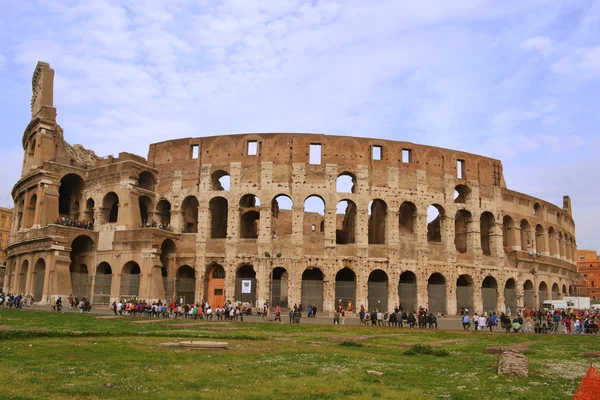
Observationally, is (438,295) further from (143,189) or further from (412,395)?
(412,395)

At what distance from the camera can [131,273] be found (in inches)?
1485

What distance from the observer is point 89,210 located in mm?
40781

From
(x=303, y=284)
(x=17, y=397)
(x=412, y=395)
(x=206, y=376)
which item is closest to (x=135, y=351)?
(x=206, y=376)

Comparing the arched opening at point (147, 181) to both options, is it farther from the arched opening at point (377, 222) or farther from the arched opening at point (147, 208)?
the arched opening at point (377, 222)

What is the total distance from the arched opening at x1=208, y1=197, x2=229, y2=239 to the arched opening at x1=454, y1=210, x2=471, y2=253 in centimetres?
1765

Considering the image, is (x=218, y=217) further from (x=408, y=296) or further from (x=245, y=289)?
(x=408, y=296)

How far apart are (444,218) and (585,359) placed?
23.9 m

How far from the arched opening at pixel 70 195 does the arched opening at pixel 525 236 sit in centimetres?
3665

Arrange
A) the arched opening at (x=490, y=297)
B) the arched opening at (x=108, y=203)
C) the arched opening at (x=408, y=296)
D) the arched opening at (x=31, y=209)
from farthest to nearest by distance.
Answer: the arched opening at (x=31, y=209)
the arched opening at (x=490, y=297)
the arched opening at (x=108, y=203)
the arched opening at (x=408, y=296)

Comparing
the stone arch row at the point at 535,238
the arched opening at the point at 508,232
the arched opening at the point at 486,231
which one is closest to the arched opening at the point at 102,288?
the arched opening at the point at 486,231

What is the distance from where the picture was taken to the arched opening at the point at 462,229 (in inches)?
1576

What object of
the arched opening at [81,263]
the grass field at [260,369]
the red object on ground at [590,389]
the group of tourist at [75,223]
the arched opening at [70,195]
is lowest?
the grass field at [260,369]

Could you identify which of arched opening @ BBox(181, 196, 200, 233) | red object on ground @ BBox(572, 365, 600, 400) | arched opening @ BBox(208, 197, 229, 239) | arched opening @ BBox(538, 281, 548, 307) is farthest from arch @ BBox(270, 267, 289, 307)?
red object on ground @ BBox(572, 365, 600, 400)

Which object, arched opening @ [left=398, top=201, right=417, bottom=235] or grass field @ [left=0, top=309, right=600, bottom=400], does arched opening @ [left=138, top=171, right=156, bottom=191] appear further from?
grass field @ [left=0, top=309, right=600, bottom=400]
